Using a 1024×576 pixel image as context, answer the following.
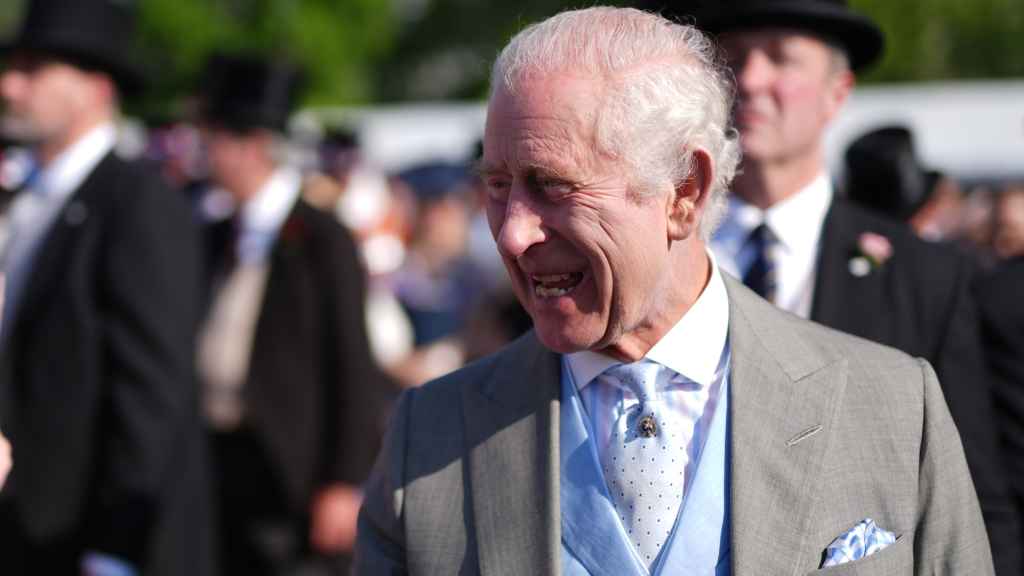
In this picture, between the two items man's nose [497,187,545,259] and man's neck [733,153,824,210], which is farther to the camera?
man's neck [733,153,824,210]

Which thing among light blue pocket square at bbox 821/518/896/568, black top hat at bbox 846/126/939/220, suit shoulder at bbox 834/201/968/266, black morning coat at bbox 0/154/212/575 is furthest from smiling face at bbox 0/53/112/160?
light blue pocket square at bbox 821/518/896/568

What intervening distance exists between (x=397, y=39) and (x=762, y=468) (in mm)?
43728

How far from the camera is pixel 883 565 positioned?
261cm

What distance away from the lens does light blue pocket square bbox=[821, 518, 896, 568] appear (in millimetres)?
2611

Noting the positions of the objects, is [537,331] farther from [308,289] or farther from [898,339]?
[308,289]

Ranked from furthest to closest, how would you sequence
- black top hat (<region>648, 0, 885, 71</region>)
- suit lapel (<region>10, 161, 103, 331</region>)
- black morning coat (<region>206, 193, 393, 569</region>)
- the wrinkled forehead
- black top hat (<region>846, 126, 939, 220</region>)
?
black morning coat (<region>206, 193, 393, 569</region>) < black top hat (<region>846, 126, 939, 220</region>) < suit lapel (<region>10, 161, 103, 331</region>) < black top hat (<region>648, 0, 885, 71</region>) < the wrinkled forehead

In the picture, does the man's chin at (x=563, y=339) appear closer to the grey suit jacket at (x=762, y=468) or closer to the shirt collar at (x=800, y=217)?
the grey suit jacket at (x=762, y=468)

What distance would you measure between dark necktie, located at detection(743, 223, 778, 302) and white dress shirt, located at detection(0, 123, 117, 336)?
2.79 metres

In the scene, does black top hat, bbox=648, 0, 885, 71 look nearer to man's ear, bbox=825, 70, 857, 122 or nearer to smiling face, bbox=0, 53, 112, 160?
man's ear, bbox=825, 70, 857, 122

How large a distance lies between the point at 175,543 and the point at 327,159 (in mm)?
7305

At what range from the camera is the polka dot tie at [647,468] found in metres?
2.71

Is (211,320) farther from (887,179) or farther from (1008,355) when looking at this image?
(1008,355)

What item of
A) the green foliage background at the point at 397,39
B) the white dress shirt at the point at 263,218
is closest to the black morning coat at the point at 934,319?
the white dress shirt at the point at 263,218

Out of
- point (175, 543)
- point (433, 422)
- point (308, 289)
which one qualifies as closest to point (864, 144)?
point (308, 289)
